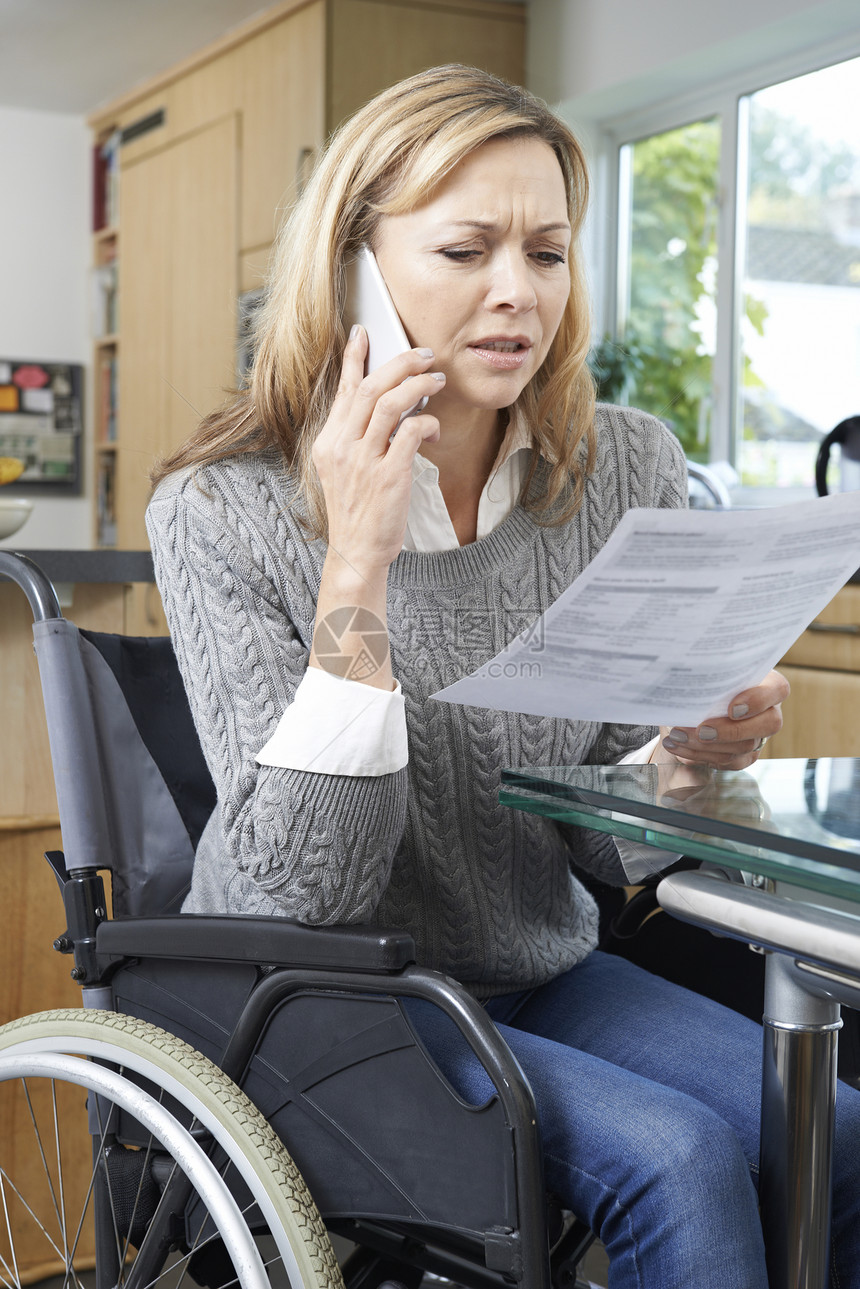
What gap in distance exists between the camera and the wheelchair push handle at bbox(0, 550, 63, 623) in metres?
1.07

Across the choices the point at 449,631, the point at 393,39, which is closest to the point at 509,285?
the point at 449,631

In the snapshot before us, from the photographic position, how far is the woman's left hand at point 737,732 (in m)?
0.90

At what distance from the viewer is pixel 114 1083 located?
85cm

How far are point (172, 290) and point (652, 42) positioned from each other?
2.21 m

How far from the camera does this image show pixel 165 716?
1188mm

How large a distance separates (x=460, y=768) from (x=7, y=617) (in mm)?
810

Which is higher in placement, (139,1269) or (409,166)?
(409,166)

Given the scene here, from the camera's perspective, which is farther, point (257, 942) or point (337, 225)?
point (337, 225)

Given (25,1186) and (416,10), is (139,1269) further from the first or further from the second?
(416,10)

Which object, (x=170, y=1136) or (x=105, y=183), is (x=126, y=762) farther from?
(x=105, y=183)

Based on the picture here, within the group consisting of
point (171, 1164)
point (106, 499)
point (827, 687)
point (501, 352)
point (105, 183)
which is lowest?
point (171, 1164)

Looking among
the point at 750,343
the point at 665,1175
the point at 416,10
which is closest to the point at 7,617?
the point at 665,1175

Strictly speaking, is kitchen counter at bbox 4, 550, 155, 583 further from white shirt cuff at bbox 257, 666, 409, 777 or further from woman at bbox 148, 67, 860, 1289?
white shirt cuff at bbox 257, 666, 409, 777

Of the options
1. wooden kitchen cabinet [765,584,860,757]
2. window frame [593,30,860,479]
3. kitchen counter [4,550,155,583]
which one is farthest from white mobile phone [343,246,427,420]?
window frame [593,30,860,479]
